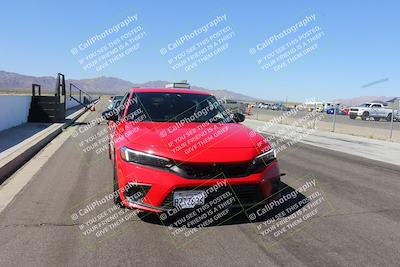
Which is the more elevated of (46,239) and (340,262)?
(46,239)

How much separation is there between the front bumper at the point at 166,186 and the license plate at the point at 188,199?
5 centimetres

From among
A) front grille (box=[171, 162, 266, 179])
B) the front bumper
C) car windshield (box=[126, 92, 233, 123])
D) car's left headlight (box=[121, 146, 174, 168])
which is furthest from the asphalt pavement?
car windshield (box=[126, 92, 233, 123])

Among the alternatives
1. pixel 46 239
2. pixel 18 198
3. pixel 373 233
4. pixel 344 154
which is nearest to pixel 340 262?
pixel 373 233

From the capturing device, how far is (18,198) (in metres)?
6.06

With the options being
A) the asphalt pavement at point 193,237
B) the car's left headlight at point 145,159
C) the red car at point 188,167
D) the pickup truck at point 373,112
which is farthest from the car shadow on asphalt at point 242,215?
the pickup truck at point 373,112

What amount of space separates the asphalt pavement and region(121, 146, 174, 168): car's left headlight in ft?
2.42

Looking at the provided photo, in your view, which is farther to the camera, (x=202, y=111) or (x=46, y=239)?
(x=202, y=111)

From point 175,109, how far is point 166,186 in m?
2.23

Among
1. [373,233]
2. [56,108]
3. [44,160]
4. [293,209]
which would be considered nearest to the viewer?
[373,233]

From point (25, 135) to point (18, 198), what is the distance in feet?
25.5

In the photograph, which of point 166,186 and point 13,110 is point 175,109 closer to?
point 166,186

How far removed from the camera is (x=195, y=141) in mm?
5281

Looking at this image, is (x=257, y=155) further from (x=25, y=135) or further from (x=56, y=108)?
(x=56, y=108)

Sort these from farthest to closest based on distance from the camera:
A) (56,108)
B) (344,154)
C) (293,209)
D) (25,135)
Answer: (56,108)
(25,135)
(344,154)
(293,209)
